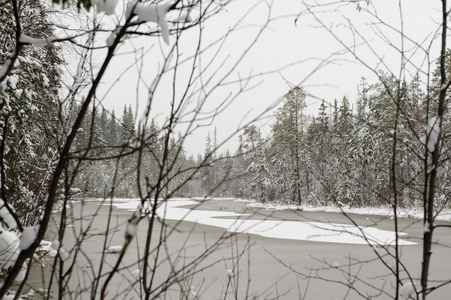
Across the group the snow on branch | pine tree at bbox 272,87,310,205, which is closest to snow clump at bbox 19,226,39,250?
the snow on branch

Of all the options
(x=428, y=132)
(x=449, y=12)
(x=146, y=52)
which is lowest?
(x=428, y=132)

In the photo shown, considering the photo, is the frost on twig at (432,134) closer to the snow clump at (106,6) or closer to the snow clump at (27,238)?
the snow clump at (106,6)

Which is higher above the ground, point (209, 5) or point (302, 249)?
point (209, 5)

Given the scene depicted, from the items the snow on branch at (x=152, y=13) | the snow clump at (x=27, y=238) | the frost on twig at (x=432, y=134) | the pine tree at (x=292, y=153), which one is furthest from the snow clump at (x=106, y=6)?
the pine tree at (x=292, y=153)

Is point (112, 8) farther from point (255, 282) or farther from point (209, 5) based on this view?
point (255, 282)

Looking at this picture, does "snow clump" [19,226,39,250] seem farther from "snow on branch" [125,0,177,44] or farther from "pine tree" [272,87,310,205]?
"pine tree" [272,87,310,205]

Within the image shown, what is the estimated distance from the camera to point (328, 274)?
20.1 ft

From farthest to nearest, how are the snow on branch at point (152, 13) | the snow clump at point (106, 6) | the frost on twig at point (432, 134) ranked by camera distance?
the frost on twig at point (432, 134), the snow clump at point (106, 6), the snow on branch at point (152, 13)

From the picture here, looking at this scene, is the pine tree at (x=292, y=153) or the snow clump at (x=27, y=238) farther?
the pine tree at (x=292, y=153)

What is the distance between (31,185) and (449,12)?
767 centimetres

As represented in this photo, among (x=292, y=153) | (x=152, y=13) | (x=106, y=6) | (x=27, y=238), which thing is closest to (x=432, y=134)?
(x=152, y=13)

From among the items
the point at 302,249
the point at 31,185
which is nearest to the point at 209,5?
the point at 31,185

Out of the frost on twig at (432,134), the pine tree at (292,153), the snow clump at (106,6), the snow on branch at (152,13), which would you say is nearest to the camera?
the snow on branch at (152,13)

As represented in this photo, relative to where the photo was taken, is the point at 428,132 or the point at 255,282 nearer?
the point at 428,132
